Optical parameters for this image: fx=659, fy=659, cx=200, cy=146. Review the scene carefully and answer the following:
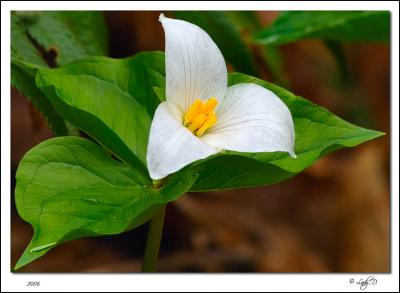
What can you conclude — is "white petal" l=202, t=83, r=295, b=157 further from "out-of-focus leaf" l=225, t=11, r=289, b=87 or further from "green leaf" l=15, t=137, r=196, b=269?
"out-of-focus leaf" l=225, t=11, r=289, b=87

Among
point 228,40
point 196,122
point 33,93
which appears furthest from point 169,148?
point 228,40

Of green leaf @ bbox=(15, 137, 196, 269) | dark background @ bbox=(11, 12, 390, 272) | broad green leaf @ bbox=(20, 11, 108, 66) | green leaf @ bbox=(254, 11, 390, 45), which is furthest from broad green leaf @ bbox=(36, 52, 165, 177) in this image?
dark background @ bbox=(11, 12, 390, 272)

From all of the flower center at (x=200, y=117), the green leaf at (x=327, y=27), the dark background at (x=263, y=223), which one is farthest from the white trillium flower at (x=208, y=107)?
the dark background at (x=263, y=223)

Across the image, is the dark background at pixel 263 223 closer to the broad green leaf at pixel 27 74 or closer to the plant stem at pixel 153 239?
the broad green leaf at pixel 27 74

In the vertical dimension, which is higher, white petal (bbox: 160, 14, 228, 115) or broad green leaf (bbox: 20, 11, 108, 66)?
white petal (bbox: 160, 14, 228, 115)

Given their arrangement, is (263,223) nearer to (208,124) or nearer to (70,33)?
(70,33)

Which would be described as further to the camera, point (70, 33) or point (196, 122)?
point (70, 33)
